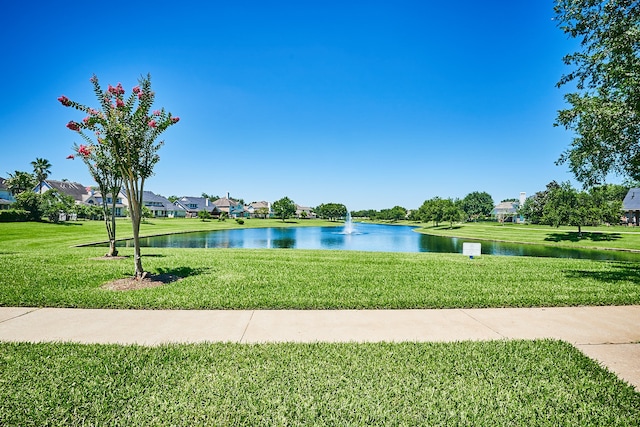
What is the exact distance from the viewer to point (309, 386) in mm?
3326

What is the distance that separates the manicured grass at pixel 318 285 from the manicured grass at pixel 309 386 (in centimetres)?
208

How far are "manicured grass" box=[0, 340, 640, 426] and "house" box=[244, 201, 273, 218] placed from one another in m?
109

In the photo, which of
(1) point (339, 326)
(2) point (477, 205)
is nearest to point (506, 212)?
(2) point (477, 205)

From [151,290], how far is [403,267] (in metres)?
7.31

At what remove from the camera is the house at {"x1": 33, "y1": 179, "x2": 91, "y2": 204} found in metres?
64.8

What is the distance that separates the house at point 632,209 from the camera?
63.2 meters

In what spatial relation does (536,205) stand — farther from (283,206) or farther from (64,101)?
(64,101)

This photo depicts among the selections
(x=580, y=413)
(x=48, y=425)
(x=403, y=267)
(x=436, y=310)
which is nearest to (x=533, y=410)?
(x=580, y=413)

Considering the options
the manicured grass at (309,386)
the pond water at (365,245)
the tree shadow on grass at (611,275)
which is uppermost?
the manicured grass at (309,386)

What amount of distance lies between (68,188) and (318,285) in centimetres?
8368

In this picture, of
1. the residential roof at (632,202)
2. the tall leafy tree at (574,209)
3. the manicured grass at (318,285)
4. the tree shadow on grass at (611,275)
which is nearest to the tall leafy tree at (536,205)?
the residential roof at (632,202)

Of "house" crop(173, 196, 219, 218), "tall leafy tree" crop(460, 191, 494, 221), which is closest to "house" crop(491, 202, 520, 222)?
"tall leafy tree" crop(460, 191, 494, 221)

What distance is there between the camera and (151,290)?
7160 mm

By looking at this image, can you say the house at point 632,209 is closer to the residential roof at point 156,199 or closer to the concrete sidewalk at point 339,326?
the concrete sidewalk at point 339,326
